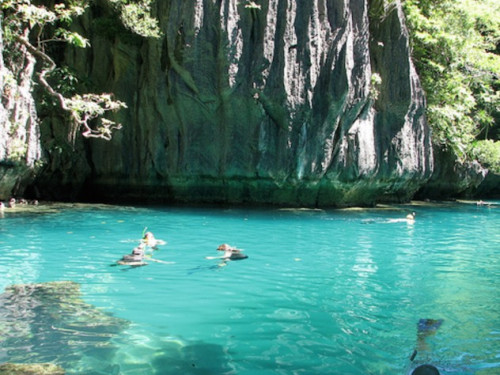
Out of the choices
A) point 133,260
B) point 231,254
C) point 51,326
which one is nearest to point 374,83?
point 231,254

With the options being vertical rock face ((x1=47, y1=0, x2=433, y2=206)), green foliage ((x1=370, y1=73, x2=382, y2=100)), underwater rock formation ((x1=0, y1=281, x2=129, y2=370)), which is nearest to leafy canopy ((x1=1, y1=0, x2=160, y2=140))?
vertical rock face ((x1=47, y1=0, x2=433, y2=206))

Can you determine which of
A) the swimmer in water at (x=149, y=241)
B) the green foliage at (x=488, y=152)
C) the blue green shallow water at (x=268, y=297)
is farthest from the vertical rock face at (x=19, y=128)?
the green foliage at (x=488, y=152)

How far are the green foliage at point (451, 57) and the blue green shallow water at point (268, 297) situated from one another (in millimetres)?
12856

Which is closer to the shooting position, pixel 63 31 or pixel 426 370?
pixel 426 370

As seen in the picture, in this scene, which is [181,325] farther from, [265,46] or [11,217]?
[265,46]

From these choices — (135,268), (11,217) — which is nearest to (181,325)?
(135,268)

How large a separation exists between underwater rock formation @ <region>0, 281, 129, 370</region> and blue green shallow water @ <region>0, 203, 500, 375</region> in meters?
0.03

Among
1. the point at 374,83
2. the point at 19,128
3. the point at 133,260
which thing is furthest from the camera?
the point at 374,83

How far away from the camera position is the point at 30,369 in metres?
4.75

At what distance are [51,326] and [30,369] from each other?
1346mm

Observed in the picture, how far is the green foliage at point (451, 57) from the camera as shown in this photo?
81.4ft

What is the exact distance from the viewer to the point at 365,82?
21.5 meters

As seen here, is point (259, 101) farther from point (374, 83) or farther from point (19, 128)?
point (19, 128)

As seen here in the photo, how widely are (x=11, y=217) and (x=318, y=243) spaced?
9798mm
